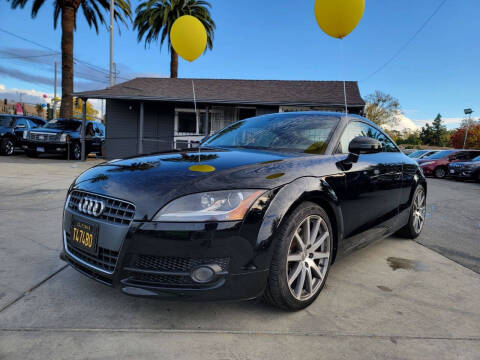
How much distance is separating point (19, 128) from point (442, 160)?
19.4 meters

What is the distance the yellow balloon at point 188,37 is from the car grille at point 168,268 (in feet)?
21.0

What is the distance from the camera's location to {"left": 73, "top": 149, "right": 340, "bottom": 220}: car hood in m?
1.95

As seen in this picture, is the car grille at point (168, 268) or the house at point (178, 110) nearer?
the car grille at point (168, 268)

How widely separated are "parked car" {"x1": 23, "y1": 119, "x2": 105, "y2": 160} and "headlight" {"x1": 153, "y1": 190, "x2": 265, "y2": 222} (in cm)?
1360

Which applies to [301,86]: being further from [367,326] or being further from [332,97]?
[367,326]

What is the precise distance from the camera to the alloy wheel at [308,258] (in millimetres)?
2242

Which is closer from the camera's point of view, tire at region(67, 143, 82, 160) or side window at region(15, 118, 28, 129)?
tire at region(67, 143, 82, 160)

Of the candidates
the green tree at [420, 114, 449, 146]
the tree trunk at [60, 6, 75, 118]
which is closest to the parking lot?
the tree trunk at [60, 6, 75, 118]

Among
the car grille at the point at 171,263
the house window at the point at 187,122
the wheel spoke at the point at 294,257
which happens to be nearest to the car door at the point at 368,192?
the wheel spoke at the point at 294,257

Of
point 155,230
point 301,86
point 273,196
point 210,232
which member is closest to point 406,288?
point 273,196

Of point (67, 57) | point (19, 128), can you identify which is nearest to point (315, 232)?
point (19, 128)

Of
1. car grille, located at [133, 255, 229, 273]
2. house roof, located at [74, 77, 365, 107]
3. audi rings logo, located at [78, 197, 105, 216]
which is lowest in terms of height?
car grille, located at [133, 255, 229, 273]

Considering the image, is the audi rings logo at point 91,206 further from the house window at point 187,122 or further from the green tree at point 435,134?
the green tree at point 435,134

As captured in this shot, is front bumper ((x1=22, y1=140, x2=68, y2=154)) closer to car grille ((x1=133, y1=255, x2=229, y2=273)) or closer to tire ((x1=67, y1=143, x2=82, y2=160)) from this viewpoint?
tire ((x1=67, y1=143, x2=82, y2=160))
